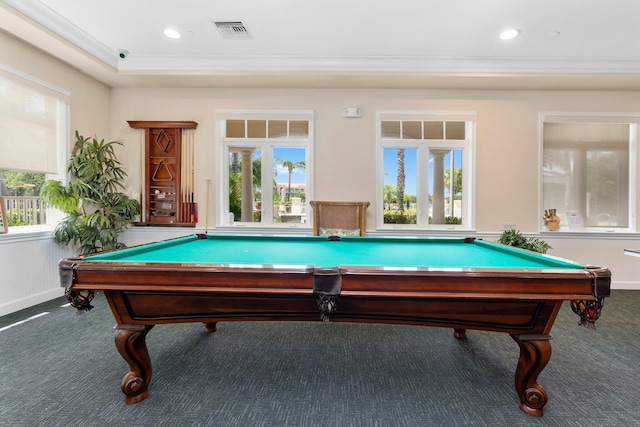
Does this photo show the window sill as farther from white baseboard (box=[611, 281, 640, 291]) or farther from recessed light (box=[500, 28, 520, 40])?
white baseboard (box=[611, 281, 640, 291])

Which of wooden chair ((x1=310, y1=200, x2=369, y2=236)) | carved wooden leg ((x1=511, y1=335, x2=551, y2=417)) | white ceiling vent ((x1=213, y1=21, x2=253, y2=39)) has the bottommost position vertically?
carved wooden leg ((x1=511, y1=335, x2=551, y2=417))

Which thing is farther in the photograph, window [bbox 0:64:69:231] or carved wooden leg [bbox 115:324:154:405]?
window [bbox 0:64:69:231]

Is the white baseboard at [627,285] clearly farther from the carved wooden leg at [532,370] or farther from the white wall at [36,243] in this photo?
the white wall at [36,243]

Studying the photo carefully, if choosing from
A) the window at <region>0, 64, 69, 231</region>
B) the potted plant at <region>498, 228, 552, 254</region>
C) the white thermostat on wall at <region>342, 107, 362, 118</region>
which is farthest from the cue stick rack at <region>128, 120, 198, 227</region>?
the potted plant at <region>498, 228, 552, 254</region>

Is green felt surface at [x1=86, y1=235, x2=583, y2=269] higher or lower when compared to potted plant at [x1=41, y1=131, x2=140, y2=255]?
lower

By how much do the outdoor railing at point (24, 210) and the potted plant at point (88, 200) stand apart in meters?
0.24

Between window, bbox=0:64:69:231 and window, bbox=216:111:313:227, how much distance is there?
6.17 ft

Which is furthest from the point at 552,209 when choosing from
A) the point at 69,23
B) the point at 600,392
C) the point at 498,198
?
the point at 69,23

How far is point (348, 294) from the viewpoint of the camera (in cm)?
146

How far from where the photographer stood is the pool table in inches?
56.6

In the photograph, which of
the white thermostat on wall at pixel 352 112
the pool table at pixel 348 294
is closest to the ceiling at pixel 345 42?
the white thermostat on wall at pixel 352 112

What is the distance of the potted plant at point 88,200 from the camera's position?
3.53 metres

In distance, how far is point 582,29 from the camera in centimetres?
318

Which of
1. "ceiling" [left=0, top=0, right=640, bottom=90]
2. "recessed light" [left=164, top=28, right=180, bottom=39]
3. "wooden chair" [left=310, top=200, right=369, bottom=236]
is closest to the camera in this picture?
"ceiling" [left=0, top=0, right=640, bottom=90]
